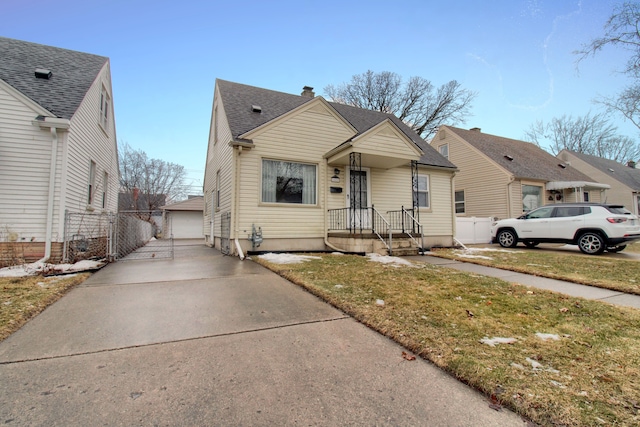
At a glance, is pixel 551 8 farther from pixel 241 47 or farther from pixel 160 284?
pixel 160 284

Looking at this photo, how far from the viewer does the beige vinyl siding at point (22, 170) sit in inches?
253

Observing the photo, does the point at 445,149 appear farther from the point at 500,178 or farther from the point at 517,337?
the point at 517,337

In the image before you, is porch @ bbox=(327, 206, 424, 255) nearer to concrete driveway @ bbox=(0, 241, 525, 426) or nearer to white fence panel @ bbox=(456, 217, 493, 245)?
white fence panel @ bbox=(456, 217, 493, 245)

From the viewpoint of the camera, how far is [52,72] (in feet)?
26.2

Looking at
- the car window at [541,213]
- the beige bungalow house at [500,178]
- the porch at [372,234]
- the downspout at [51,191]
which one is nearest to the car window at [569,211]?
the car window at [541,213]

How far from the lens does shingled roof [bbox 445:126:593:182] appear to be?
16.6 m

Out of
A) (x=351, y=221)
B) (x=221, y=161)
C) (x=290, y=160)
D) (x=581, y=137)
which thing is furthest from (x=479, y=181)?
(x=581, y=137)

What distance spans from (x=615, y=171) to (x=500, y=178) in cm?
1866

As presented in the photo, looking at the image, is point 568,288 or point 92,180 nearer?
Result: point 568,288

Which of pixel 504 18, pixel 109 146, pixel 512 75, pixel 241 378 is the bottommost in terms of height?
pixel 241 378

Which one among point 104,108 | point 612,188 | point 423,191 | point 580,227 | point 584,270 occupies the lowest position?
point 584,270

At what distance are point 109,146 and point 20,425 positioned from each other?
39.8ft

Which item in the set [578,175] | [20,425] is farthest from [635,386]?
[578,175]

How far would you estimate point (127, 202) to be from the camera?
1219 inches
